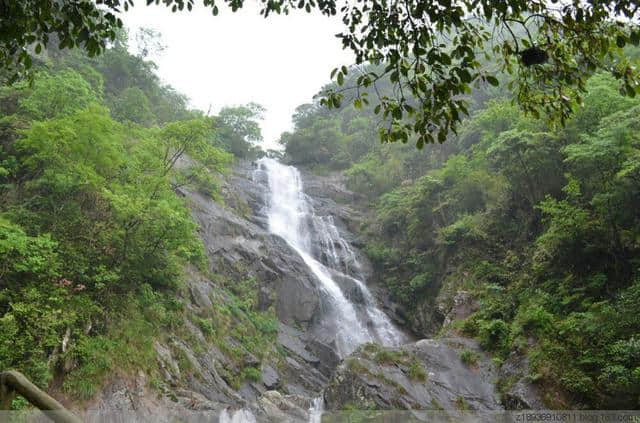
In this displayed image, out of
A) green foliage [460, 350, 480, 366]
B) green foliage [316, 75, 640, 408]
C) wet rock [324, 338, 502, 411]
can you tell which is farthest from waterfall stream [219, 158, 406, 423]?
green foliage [460, 350, 480, 366]

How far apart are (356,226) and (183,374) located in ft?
54.6

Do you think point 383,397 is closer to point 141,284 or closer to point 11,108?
point 141,284

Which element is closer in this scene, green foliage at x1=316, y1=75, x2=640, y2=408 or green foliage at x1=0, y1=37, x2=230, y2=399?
green foliage at x1=0, y1=37, x2=230, y2=399

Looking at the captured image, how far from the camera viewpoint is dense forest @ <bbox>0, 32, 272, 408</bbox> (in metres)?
8.38

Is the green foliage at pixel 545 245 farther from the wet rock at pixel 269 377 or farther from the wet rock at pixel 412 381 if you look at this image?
the wet rock at pixel 269 377

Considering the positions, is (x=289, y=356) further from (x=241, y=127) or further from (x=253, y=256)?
(x=241, y=127)

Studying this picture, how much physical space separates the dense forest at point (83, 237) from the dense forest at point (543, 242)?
22.1 ft

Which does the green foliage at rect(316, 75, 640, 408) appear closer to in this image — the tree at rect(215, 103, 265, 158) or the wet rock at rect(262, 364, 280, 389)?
the wet rock at rect(262, 364, 280, 389)

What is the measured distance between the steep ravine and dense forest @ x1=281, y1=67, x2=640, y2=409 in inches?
54.3

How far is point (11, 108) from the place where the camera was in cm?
1376

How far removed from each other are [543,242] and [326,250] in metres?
12.0

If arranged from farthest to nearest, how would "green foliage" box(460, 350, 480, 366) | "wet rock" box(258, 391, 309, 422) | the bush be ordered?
the bush, "green foliage" box(460, 350, 480, 366), "wet rock" box(258, 391, 309, 422)

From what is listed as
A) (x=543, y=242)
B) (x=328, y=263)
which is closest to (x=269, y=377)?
(x=328, y=263)

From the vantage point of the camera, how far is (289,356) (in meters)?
16.2
